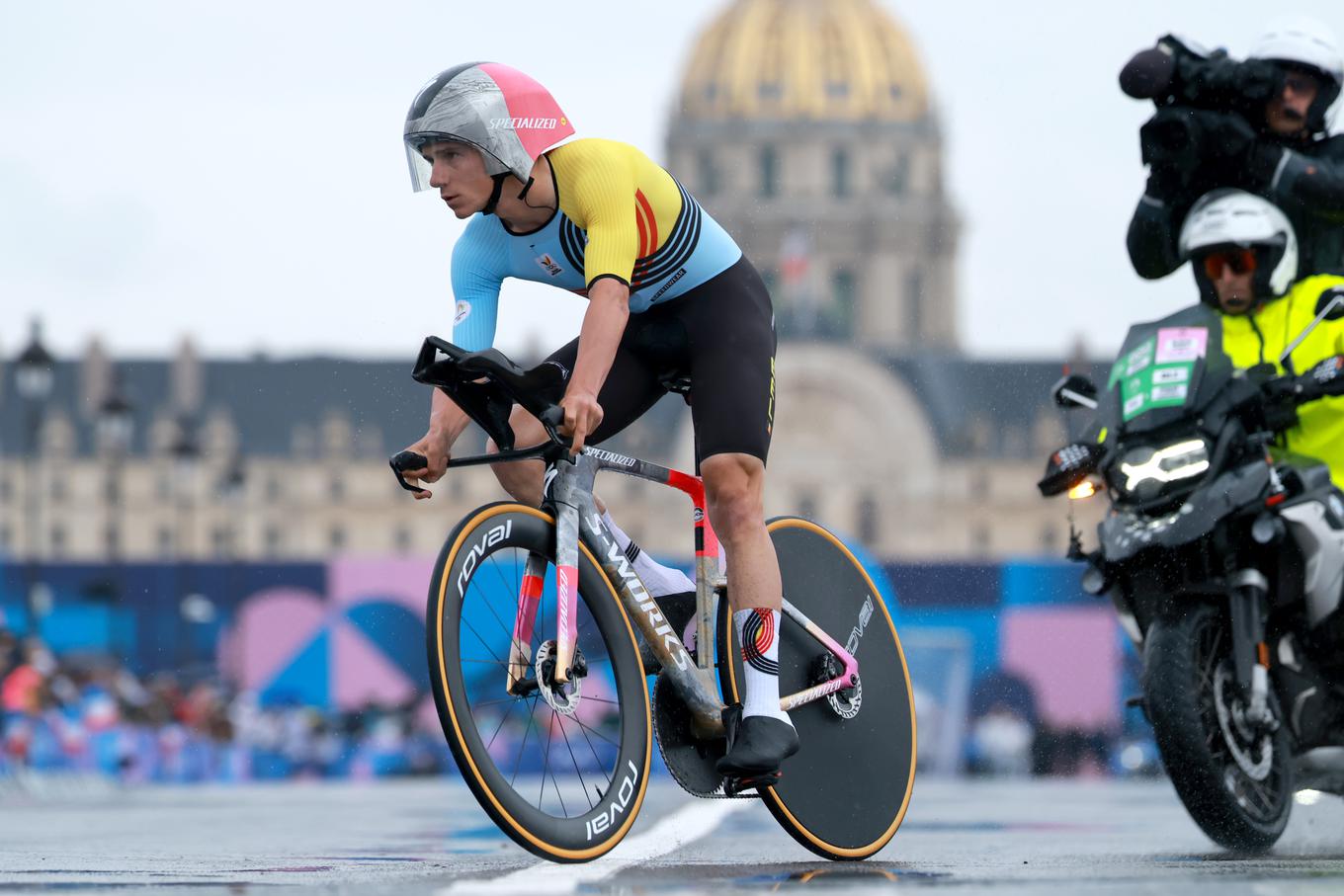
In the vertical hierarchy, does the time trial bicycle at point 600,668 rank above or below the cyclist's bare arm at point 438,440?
below

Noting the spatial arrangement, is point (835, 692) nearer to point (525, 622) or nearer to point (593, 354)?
point (525, 622)

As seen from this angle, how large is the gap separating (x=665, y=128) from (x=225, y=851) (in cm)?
13986

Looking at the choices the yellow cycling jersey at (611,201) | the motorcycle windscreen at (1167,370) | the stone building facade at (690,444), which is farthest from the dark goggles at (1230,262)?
the stone building facade at (690,444)

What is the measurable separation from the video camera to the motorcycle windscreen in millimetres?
465

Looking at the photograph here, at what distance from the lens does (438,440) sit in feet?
17.7

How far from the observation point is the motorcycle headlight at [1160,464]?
635 centimetres

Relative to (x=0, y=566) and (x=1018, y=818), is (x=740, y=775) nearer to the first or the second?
(x=1018, y=818)

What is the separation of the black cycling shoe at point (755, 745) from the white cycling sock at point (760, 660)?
0.08ft

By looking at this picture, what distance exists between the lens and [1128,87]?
686cm

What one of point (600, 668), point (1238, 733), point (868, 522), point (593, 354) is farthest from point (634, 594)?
point (868, 522)

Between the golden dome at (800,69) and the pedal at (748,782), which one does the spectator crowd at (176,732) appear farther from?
the golden dome at (800,69)

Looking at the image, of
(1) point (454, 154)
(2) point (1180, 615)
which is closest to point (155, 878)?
(1) point (454, 154)

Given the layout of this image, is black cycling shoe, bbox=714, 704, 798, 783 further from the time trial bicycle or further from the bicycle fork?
the bicycle fork

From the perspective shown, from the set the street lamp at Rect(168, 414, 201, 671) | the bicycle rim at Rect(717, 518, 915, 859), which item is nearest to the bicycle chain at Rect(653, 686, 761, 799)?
the bicycle rim at Rect(717, 518, 915, 859)
